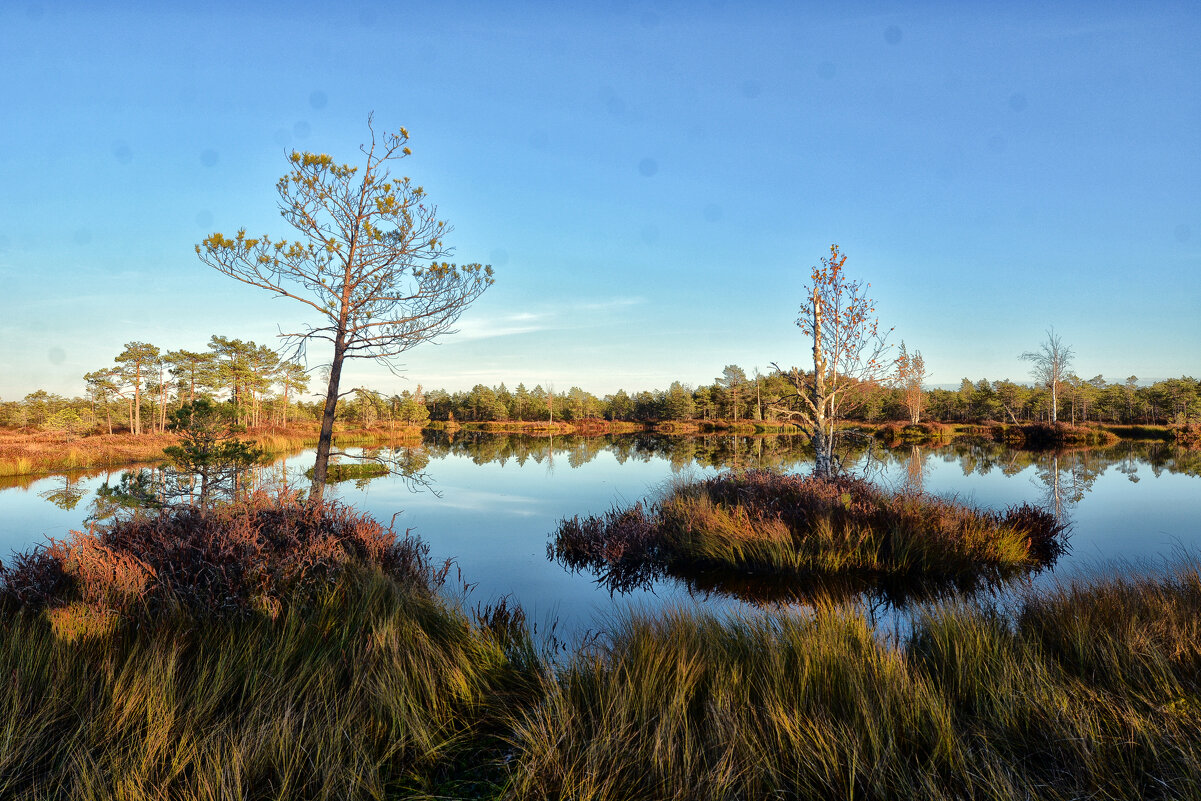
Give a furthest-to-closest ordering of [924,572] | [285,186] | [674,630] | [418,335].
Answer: [418,335], [285,186], [924,572], [674,630]

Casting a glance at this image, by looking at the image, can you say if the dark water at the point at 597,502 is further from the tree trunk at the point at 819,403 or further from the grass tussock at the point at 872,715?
the grass tussock at the point at 872,715

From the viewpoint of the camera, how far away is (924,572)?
334 inches

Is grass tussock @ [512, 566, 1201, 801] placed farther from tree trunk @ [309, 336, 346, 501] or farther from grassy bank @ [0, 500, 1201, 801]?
tree trunk @ [309, 336, 346, 501]

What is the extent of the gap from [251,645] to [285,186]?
9217 mm

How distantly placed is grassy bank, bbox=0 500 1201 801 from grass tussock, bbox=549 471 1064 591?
11.1 feet

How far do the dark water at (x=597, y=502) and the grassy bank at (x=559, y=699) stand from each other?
8.79 feet

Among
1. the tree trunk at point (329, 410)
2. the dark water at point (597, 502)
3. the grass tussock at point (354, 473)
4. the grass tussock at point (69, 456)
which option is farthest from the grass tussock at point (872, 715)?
the grass tussock at point (69, 456)

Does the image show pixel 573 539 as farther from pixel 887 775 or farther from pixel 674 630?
pixel 887 775

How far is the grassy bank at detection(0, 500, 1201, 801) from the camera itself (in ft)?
9.22

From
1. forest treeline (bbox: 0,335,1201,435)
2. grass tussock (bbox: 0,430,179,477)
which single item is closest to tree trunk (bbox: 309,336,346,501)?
forest treeline (bbox: 0,335,1201,435)

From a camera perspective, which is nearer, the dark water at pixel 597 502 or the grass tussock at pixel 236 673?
the grass tussock at pixel 236 673

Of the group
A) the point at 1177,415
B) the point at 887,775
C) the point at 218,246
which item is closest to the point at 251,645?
the point at 887,775

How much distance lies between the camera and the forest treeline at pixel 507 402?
161 feet

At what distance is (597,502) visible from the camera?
1697 centimetres
